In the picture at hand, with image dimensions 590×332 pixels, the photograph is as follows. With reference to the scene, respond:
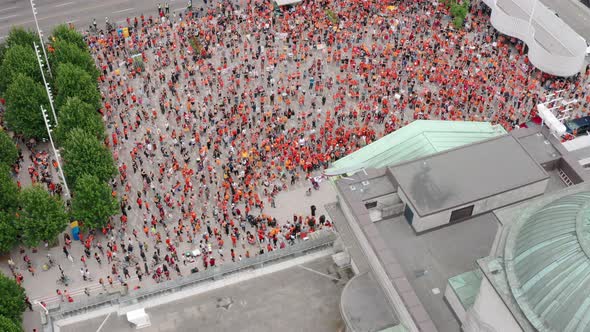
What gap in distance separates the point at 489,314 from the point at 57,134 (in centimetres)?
5572

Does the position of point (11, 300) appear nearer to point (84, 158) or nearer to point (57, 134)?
point (84, 158)

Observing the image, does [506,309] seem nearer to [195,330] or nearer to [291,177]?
[195,330]

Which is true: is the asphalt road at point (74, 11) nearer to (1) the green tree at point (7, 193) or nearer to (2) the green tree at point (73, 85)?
(2) the green tree at point (73, 85)

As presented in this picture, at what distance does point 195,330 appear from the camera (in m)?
47.0

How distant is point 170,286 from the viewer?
160 ft

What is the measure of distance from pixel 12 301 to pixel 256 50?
1989 inches

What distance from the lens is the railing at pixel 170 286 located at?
48.2m

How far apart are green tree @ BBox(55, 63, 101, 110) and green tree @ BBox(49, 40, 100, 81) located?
3575mm

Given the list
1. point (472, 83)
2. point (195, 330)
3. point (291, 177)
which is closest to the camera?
point (195, 330)

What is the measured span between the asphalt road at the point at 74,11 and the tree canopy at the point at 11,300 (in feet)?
175

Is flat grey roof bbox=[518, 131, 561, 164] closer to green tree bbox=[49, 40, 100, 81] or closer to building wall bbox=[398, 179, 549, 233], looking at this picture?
building wall bbox=[398, 179, 549, 233]

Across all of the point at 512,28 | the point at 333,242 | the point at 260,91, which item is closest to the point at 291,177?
the point at 260,91

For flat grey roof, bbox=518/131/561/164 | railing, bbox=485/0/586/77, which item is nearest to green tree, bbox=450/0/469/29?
railing, bbox=485/0/586/77

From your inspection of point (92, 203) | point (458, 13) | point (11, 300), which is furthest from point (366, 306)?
point (458, 13)
